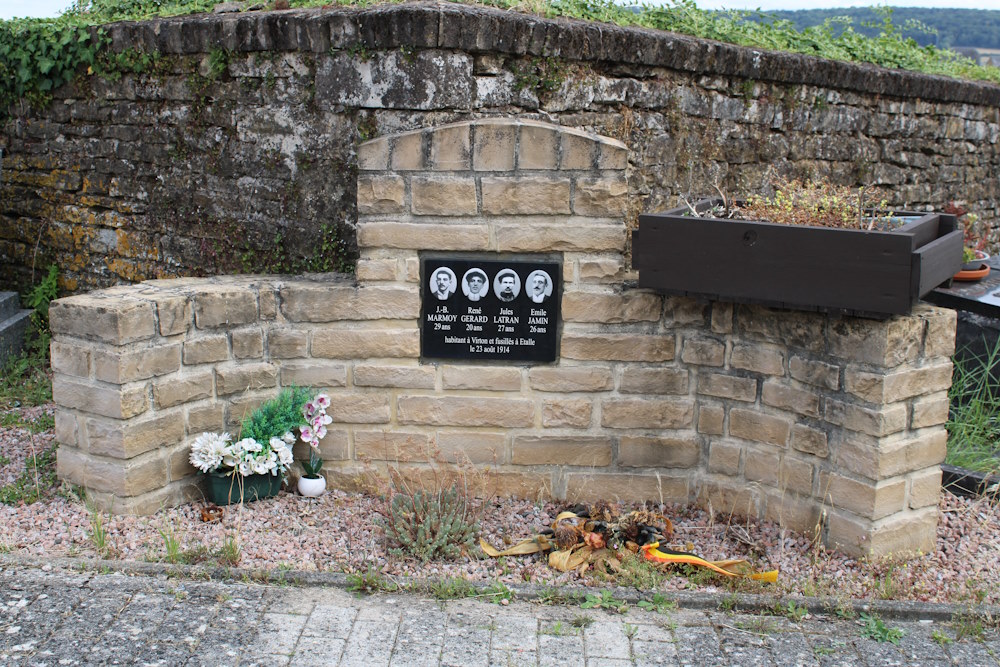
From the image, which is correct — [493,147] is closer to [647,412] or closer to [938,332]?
[647,412]

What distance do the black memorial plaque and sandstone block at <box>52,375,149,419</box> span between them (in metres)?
1.27

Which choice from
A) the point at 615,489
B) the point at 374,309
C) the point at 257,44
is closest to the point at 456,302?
the point at 374,309

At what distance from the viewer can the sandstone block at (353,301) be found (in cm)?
447

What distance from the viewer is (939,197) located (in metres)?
9.13

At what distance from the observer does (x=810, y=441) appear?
416 centimetres

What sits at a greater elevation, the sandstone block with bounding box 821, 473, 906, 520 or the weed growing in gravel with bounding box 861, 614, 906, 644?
the sandstone block with bounding box 821, 473, 906, 520

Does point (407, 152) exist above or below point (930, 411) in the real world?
above

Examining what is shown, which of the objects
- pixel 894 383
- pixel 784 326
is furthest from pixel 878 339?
pixel 784 326

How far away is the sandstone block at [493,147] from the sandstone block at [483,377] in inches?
36.5

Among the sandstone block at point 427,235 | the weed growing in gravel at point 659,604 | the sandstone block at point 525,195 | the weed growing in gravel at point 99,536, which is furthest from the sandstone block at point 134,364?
the weed growing in gravel at point 659,604

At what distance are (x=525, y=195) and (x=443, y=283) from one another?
558 millimetres

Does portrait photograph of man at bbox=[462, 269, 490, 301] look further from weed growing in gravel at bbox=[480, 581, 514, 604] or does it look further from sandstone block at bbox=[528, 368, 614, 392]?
weed growing in gravel at bbox=[480, 581, 514, 604]

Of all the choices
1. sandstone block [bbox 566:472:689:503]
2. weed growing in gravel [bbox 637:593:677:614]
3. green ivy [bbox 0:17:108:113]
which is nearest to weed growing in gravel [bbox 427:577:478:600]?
weed growing in gravel [bbox 637:593:677:614]

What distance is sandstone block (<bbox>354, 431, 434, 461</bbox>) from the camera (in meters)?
4.61
